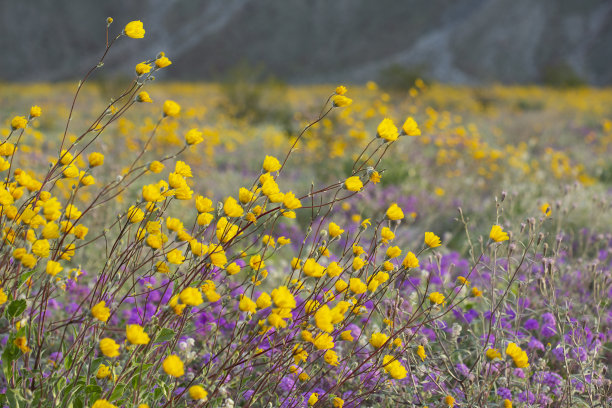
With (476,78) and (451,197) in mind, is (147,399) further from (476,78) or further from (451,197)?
(476,78)

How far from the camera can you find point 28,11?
4331 centimetres

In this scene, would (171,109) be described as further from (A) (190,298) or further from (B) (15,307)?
(B) (15,307)

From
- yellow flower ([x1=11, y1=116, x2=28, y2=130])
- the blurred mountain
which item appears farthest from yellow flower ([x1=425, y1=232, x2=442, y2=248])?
the blurred mountain

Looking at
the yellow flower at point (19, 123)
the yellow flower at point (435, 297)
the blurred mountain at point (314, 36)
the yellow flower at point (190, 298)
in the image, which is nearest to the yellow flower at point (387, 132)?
the yellow flower at point (435, 297)

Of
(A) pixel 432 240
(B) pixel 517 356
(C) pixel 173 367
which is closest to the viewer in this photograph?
(C) pixel 173 367

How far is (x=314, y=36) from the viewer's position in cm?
4125

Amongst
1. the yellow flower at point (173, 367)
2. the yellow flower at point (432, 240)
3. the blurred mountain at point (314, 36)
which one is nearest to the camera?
the yellow flower at point (173, 367)

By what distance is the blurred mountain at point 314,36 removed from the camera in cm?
3650

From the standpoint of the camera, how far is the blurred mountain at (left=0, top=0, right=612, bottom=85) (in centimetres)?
3650

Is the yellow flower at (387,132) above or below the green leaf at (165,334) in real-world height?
above

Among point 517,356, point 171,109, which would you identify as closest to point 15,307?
point 171,109

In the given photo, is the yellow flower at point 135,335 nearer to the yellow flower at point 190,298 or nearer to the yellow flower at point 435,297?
the yellow flower at point 190,298

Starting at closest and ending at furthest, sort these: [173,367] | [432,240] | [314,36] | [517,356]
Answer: [173,367]
[517,356]
[432,240]
[314,36]

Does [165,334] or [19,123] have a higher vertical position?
[19,123]
